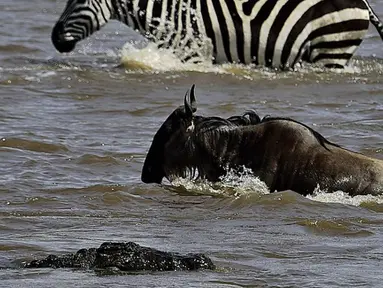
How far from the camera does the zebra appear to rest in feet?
55.0

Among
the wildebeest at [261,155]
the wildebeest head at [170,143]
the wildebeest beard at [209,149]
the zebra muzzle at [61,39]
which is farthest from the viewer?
the zebra muzzle at [61,39]

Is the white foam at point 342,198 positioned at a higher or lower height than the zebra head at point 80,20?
lower

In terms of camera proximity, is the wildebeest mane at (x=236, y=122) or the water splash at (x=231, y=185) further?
the wildebeest mane at (x=236, y=122)

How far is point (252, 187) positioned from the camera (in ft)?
34.0

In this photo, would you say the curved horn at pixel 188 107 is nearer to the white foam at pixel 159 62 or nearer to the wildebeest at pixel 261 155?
the wildebeest at pixel 261 155

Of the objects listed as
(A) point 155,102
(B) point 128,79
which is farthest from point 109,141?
(B) point 128,79

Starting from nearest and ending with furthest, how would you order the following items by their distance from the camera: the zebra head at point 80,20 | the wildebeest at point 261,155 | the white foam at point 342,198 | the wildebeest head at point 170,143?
the white foam at point 342,198, the wildebeest at point 261,155, the wildebeest head at point 170,143, the zebra head at point 80,20

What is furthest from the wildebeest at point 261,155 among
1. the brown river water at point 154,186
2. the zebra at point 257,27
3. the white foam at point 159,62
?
the zebra at point 257,27

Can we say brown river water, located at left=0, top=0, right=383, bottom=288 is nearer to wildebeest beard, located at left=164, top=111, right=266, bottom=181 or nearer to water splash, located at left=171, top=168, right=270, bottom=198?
water splash, located at left=171, top=168, right=270, bottom=198

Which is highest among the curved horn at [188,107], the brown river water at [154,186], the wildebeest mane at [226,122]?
the curved horn at [188,107]

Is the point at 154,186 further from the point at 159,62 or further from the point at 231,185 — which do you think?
the point at 159,62

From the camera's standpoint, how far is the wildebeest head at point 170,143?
35.1 ft

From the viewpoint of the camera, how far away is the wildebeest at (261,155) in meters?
10.2

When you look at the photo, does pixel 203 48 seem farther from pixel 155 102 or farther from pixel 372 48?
pixel 372 48
